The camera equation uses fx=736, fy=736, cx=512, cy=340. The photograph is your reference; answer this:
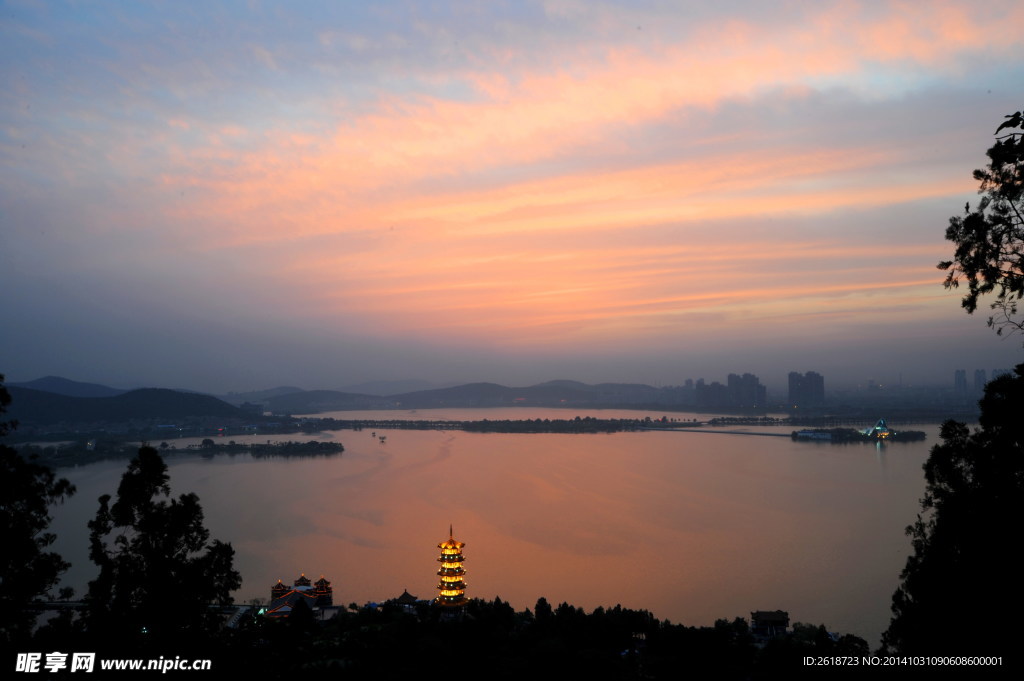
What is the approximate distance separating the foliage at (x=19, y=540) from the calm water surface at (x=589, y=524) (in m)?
6.61

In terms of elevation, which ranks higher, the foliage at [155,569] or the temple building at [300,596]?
the foliage at [155,569]

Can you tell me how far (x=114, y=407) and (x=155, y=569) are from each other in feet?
101

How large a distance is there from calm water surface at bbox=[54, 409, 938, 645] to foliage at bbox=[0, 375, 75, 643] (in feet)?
21.7

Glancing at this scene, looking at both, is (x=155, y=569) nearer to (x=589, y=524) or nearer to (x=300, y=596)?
(x=300, y=596)

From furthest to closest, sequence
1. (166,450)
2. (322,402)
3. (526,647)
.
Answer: (322,402) → (166,450) → (526,647)

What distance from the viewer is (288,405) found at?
5609 cm

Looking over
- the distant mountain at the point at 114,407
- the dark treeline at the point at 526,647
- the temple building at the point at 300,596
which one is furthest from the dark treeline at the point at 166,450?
the dark treeline at the point at 526,647

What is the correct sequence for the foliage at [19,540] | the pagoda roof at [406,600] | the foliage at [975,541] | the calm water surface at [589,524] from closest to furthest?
1. the foliage at [19,540]
2. the foliage at [975,541]
3. the pagoda roof at [406,600]
4. the calm water surface at [589,524]

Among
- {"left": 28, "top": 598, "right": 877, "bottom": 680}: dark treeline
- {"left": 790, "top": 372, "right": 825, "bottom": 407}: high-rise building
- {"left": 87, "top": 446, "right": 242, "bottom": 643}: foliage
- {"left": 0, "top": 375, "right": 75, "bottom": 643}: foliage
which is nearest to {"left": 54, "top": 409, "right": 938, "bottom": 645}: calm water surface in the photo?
{"left": 28, "top": 598, "right": 877, "bottom": 680}: dark treeline

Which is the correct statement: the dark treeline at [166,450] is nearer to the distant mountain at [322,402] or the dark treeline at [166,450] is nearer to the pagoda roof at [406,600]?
the pagoda roof at [406,600]

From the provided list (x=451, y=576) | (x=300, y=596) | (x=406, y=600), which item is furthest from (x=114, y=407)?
(x=406, y=600)

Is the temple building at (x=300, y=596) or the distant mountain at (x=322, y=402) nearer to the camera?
the temple building at (x=300, y=596)

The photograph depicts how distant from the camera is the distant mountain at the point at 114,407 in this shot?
88.1 ft

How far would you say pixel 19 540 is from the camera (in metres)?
2.50
